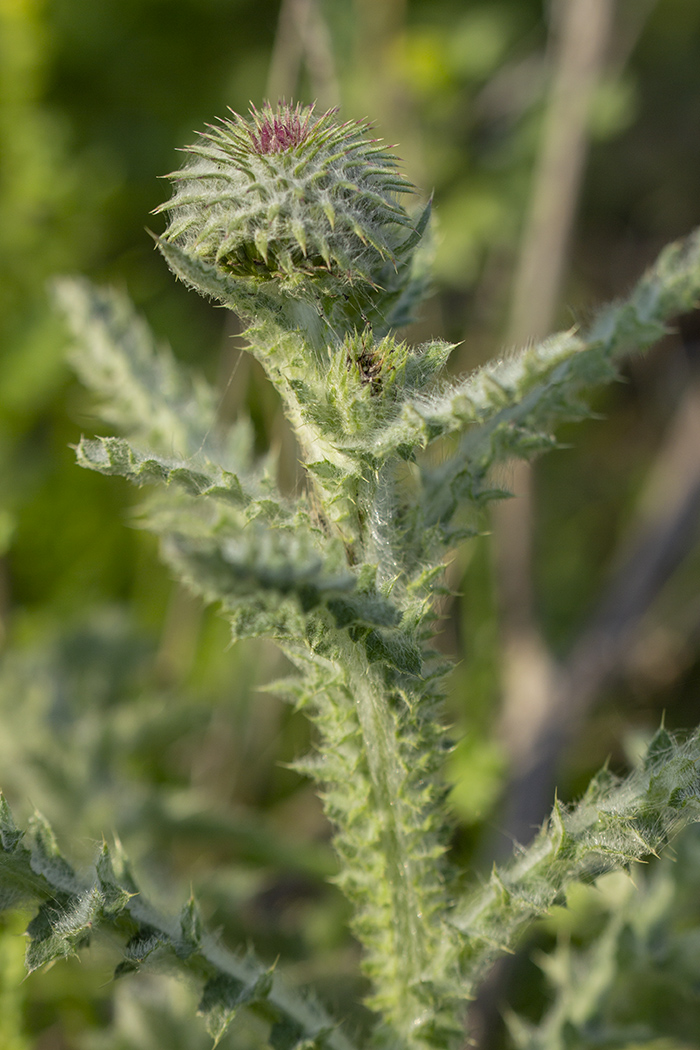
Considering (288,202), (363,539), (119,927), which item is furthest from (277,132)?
(119,927)

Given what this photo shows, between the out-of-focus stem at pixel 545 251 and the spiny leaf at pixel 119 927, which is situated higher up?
the out-of-focus stem at pixel 545 251

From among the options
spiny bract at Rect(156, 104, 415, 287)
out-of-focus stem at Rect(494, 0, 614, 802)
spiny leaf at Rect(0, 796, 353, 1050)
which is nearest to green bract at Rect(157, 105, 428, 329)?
spiny bract at Rect(156, 104, 415, 287)

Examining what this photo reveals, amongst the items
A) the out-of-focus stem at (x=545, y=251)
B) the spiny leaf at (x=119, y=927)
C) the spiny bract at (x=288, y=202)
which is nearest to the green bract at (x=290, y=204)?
the spiny bract at (x=288, y=202)

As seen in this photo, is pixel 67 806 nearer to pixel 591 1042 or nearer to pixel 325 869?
pixel 325 869

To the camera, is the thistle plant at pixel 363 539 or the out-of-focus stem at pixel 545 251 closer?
the thistle plant at pixel 363 539

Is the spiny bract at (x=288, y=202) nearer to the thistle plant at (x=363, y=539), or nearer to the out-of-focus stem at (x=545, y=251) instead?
the thistle plant at (x=363, y=539)

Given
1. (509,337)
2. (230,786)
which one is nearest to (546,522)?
(509,337)

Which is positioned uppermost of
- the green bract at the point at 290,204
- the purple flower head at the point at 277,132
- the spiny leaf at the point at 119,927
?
the purple flower head at the point at 277,132
